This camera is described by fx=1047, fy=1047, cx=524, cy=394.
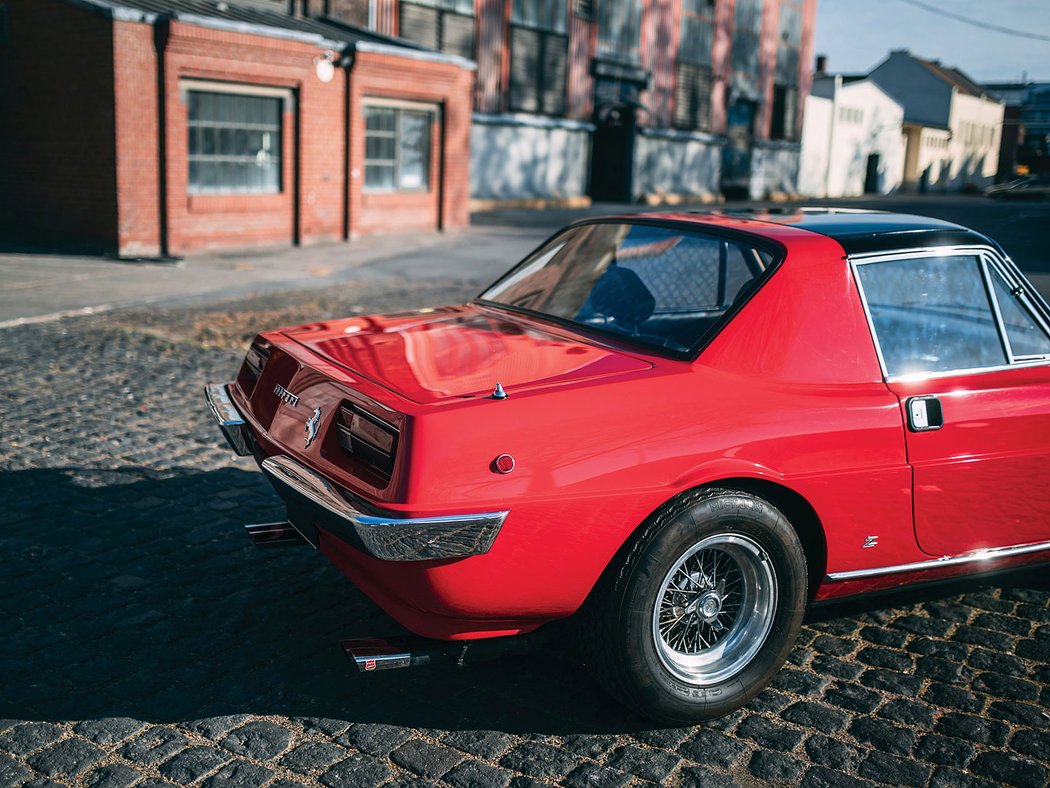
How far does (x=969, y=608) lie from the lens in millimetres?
4152

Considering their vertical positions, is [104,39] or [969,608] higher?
[104,39]

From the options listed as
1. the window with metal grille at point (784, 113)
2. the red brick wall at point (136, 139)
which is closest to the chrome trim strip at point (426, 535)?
the red brick wall at point (136, 139)

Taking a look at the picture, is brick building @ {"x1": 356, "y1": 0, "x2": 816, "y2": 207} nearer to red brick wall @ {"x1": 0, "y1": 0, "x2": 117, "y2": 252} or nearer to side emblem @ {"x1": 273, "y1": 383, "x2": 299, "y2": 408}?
red brick wall @ {"x1": 0, "y1": 0, "x2": 117, "y2": 252}

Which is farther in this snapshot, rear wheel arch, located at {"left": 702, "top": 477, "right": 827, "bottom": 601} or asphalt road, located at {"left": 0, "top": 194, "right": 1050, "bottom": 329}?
asphalt road, located at {"left": 0, "top": 194, "right": 1050, "bottom": 329}

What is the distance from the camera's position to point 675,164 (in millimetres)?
37812

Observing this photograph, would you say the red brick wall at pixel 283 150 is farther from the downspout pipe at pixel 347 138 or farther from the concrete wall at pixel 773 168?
the concrete wall at pixel 773 168

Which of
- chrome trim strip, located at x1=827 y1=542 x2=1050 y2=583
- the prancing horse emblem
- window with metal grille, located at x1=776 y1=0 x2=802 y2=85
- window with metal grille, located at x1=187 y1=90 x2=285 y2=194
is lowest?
chrome trim strip, located at x1=827 y1=542 x2=1050 y2=583

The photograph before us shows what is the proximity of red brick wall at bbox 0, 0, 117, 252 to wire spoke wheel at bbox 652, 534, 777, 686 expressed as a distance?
14.7m

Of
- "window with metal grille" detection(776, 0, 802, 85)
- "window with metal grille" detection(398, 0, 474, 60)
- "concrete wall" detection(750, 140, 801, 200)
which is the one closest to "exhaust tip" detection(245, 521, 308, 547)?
"window with metal grille" detection(398, 0, 474, 60)

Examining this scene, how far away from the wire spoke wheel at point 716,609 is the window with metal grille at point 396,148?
1811cm

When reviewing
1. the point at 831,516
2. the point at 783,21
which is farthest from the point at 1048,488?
the point at 783,21

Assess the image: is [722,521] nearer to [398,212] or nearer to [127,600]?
[127,600]

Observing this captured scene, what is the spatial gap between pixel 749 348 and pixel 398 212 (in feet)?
60.9

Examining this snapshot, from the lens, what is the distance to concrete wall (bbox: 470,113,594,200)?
2936 centimetres
